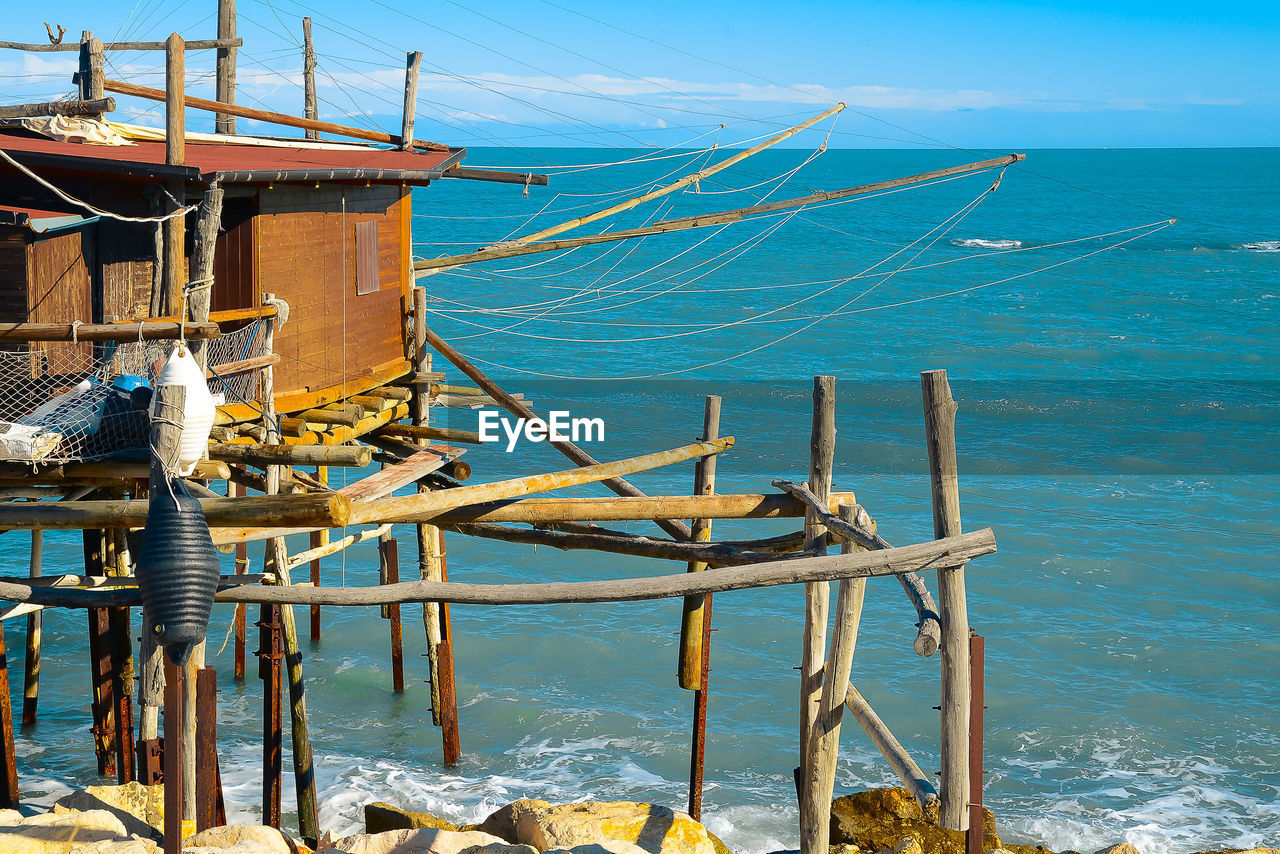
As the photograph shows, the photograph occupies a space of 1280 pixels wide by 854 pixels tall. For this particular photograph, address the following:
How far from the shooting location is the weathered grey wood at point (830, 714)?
840 cm

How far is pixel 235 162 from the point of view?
12.1 m

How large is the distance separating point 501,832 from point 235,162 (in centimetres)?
738

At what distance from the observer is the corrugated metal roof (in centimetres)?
1034

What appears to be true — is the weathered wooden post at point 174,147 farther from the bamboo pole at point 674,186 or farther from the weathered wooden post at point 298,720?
the bamboo pole at point 674,186

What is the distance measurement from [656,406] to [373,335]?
83.7 feet

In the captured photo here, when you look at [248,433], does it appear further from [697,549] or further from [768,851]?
[768,851]

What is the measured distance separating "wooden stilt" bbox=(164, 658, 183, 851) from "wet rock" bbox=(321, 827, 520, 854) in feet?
6.88

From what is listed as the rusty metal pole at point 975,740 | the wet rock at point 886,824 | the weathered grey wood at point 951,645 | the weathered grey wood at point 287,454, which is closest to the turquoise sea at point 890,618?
the wet rock at point 886,824

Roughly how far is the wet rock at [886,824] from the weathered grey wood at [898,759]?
1.80m

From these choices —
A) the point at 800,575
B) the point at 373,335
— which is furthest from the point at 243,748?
the point at 800,575

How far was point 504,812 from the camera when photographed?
1038 centimetres

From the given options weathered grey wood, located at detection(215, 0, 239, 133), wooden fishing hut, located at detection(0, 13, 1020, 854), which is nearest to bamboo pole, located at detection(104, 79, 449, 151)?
wooden fishing hut, located at detection(0, 13, 1020, 854)

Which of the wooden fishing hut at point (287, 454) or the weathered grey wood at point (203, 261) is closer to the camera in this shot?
the wooden fishing hut at point (287, 454)

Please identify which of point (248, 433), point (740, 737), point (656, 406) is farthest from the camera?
point (656, 406)
